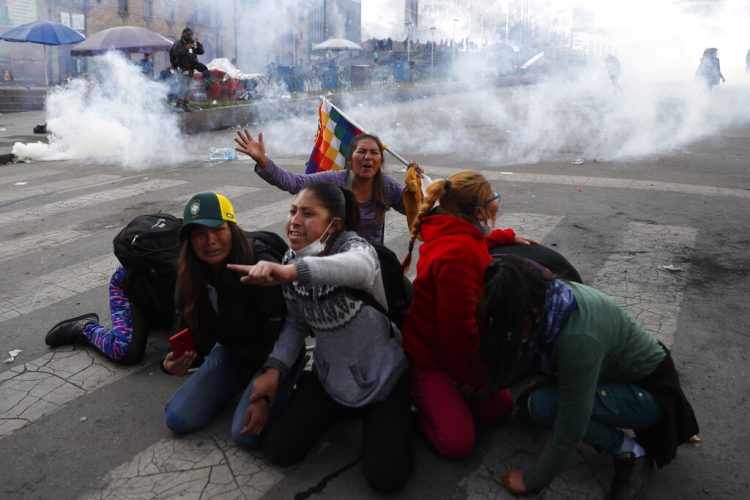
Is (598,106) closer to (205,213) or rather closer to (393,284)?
(393,284)

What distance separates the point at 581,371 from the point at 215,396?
1.58 m

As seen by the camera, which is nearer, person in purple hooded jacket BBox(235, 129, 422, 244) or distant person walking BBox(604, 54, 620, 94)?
person in purple hooded jacket BBox(235, 129, 422, 244)

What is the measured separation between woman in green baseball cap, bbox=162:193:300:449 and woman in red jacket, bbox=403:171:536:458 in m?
0.60

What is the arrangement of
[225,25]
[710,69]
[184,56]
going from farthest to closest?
[225,25] → [710,69] → [184,56]

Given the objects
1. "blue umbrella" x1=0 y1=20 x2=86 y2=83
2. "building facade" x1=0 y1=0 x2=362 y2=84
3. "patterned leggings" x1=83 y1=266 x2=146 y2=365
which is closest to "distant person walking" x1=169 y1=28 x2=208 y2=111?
"blue umbrella" x1=0 y1=20 x2=86 y2=83

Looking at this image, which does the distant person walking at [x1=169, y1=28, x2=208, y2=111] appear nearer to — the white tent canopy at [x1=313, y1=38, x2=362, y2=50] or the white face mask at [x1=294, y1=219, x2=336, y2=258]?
the white tent canopy at [x1=313, y1=38, x2=362, y2=50]

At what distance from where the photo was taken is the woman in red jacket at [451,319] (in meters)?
2.29

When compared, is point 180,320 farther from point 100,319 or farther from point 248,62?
point 248,62

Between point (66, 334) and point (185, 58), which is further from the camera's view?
point (185, 58)

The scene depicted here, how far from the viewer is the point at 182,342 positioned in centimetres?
263

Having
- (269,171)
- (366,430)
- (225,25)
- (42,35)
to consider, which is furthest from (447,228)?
(225,25)

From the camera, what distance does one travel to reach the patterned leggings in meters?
3.22

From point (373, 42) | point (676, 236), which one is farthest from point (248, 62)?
point (676, 236)

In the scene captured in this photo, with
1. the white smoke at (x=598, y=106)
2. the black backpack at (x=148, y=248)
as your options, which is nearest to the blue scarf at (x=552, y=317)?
the black backpack at (x=148, y=248)
